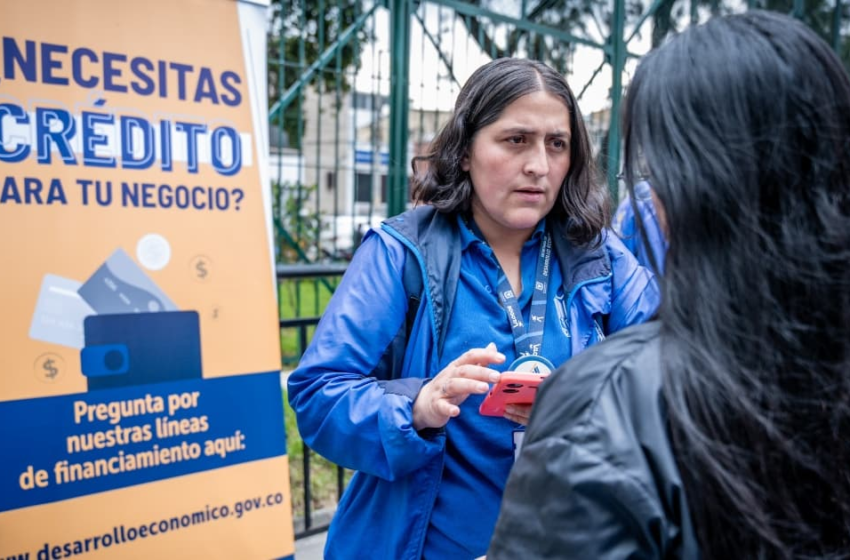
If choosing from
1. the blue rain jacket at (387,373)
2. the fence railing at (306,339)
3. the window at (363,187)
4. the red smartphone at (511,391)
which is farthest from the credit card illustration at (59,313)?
the window at (363,187)

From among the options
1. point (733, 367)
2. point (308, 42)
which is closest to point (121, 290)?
point (733, 367)

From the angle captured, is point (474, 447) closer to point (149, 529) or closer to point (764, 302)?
point (764, 302)

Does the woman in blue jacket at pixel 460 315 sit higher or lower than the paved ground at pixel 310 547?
higher

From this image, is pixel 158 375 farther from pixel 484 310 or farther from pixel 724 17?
pixel 724 17

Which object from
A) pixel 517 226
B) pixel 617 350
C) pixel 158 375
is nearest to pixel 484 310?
pixel 517 226

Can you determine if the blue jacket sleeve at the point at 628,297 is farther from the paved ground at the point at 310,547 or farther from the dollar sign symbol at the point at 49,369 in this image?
the paved ground at the point at 310,547

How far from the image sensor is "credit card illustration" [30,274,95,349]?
6.32ft

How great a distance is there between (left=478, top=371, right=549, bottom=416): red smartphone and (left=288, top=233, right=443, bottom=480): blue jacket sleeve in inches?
5.4

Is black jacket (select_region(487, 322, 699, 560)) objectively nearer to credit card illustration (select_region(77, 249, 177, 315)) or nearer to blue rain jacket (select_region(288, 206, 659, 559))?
blue rain jacket (select_region(288, 206, 659, 559))

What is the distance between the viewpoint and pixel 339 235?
4.84 m

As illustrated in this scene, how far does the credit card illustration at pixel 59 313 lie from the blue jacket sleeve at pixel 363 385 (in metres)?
0.92

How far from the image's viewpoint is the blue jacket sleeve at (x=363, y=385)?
4.18ft

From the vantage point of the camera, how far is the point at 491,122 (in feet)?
4.91

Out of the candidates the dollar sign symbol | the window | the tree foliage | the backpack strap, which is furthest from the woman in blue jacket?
the window
